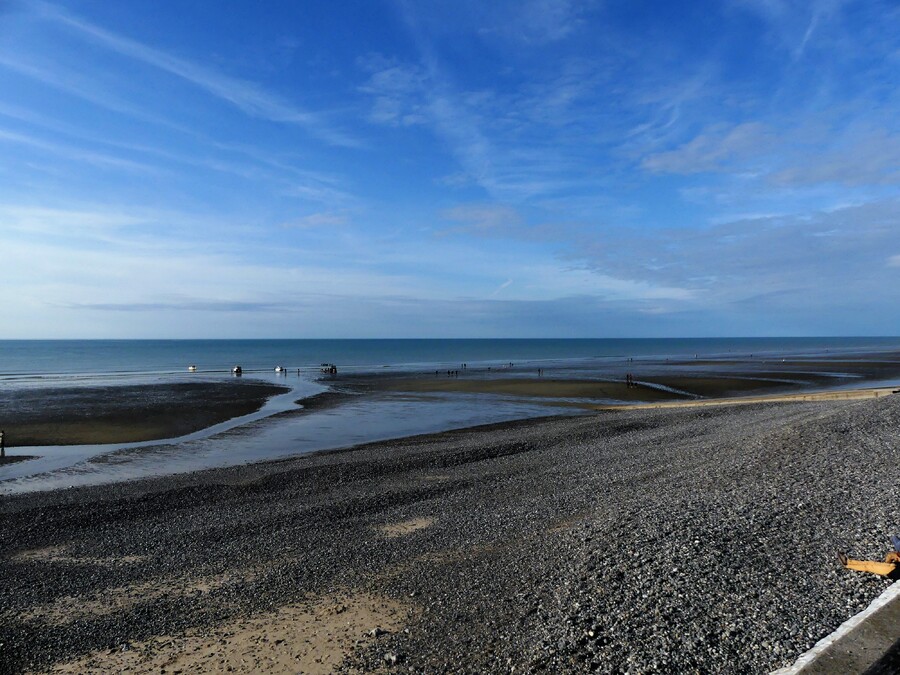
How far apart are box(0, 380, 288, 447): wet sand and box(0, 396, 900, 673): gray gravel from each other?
43.4ft

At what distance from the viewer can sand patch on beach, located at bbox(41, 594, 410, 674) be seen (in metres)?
6.52

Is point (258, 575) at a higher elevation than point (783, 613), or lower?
lower

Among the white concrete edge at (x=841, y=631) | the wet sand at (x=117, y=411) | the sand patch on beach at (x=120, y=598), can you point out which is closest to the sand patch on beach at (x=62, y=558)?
the sand patch on beach at (x=120, y=598)

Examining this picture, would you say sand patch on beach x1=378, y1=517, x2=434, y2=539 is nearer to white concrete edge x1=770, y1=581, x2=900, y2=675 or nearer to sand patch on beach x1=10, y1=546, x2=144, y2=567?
sand patch on beach x1=10, y1=546, x2=144, y2=567

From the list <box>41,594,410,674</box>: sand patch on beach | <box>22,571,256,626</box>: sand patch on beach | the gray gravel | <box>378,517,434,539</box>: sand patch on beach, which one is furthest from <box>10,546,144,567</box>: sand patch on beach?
<box>378,517,434,539</box>: sand patch on beach

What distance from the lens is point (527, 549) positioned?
30.6 feet

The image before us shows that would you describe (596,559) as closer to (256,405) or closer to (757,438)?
(757,438)

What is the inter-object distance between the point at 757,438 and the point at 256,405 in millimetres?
32743

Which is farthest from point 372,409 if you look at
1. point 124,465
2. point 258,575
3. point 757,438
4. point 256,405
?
point 258,575

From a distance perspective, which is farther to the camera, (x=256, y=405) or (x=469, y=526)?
(x=256, y=405)

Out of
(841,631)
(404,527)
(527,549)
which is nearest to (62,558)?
(404,527)

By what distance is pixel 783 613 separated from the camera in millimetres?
6328

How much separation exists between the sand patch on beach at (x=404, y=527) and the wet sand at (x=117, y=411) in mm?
20221

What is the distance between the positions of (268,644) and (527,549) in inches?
171
